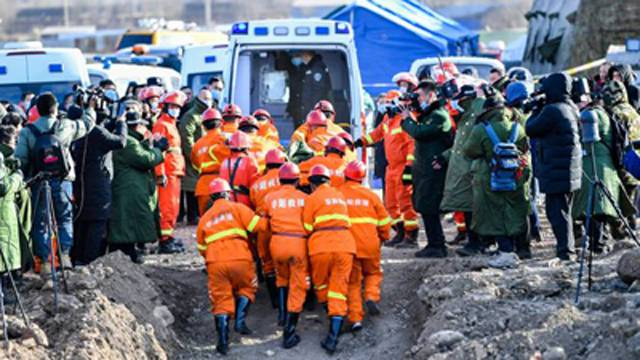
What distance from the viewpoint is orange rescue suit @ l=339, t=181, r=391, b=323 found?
11844 mm

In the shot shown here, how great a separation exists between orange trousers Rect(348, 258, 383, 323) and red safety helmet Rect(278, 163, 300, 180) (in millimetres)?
891

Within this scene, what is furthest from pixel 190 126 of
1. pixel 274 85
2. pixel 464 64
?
pixel 464 64

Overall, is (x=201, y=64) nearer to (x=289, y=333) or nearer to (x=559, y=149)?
(x=559, y=149)

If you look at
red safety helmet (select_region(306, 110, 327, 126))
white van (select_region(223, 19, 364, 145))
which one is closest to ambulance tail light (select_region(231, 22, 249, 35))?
white van (select_region(223, 19, 364, 145))

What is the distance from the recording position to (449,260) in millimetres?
12586

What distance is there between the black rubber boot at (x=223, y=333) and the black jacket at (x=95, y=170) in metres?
2.49

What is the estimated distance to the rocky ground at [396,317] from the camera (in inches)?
361

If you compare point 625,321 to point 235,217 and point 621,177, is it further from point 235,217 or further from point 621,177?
point 621,177

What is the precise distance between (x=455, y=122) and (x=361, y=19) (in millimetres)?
13957

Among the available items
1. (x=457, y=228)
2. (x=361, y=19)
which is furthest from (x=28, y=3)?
(x=457, y=228)

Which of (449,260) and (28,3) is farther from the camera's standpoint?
(28,3)

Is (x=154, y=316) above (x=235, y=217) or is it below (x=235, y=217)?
below

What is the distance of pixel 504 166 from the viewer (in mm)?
12523

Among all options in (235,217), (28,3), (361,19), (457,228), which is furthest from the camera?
(28,3)
